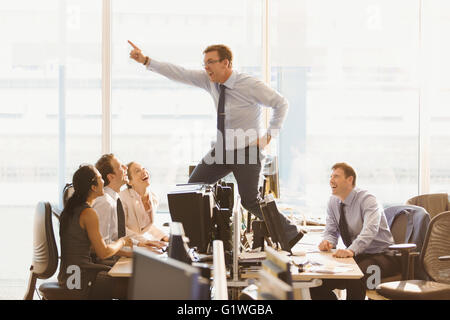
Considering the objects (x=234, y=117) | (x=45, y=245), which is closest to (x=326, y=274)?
(x=234, y=117)

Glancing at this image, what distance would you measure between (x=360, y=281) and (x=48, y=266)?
2.01 m

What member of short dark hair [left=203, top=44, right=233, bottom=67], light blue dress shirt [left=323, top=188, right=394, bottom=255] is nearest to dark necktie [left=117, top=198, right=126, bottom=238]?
short dark hair [left=203, top=44, right=233, bottom=67]

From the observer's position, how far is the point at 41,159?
5.83m

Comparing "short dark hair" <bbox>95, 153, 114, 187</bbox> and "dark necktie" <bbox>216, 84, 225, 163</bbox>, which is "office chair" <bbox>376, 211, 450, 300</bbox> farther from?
"short dark hair" <bbox>95, 153, 114, 187</bbox>

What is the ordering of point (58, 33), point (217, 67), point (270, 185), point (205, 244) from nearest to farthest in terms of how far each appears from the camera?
point (205, 244), point (217, 67), point (270, 185), point (58, 33)

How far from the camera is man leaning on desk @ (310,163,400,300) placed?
4.05 meters

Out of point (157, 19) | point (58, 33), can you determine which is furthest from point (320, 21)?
point (58, 33)

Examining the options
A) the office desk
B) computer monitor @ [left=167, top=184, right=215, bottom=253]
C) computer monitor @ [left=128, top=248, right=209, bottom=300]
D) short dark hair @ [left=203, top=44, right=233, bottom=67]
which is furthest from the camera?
short dark hair @ [left=203, top=44, right=233, bottom=67]

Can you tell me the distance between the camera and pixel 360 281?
12.7 feet

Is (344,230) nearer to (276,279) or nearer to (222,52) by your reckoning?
(222,52)

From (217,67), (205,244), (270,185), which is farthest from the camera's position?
(270,185)

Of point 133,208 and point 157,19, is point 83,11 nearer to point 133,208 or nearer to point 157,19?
point 157,19

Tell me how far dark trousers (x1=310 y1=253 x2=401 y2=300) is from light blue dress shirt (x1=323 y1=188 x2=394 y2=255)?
0.07m

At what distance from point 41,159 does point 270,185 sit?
8.12 feet
